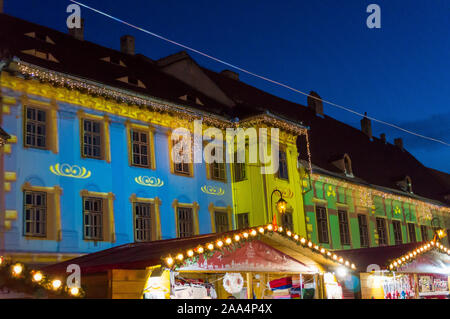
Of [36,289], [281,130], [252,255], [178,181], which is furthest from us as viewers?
[281,130]

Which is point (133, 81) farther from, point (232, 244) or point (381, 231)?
point (381, 231)

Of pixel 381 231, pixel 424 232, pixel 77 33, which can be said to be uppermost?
pixel 77 33

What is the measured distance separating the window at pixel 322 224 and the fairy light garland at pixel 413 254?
5.74 m

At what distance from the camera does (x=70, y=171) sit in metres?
17.8

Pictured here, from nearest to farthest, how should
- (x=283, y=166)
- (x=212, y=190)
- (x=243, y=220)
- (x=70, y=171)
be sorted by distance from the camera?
(x=70, y=171) < (x=212, y=190) < (x=243, y=220) < (x=283, y=166)

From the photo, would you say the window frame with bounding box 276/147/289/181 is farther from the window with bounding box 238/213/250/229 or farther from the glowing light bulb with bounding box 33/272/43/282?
the glowing light bulb with bounding box 33/272/43/282

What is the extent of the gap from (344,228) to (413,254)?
332 inches

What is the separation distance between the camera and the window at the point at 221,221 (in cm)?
2242

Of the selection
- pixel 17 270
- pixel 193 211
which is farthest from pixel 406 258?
pixel 17 270

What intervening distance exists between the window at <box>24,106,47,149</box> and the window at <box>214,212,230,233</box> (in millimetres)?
7576
